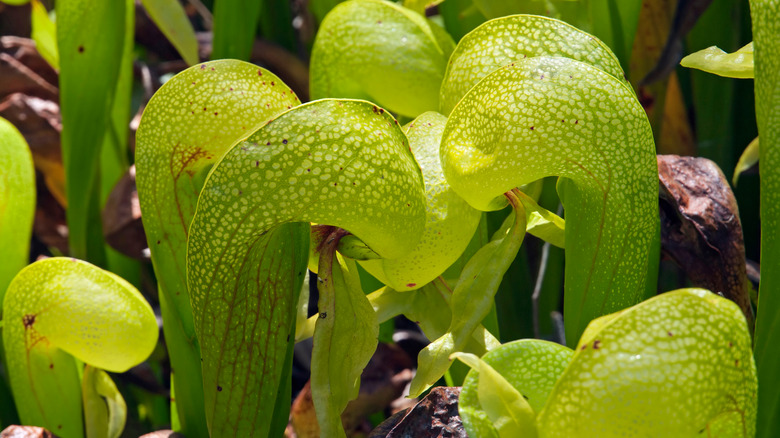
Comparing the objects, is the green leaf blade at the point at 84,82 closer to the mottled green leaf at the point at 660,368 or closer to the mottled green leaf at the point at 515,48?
the mottled green leaf at the point at 515,48

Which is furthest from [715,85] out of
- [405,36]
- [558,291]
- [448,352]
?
[448,352]

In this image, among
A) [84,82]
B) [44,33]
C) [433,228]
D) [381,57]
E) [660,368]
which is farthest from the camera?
[44,33]

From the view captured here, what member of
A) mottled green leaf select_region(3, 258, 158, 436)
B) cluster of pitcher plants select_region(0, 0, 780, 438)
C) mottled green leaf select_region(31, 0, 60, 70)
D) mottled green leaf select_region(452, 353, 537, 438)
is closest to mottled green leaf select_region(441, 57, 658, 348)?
cluster of pitcher plants select_region(0, 0, 780, 438)

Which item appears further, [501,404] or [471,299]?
[471,299]

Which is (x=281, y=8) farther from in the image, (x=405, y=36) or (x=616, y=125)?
(x=616, y=125)

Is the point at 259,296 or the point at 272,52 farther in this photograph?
the point at 272,52

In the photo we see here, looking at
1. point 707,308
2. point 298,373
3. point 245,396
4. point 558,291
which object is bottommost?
point 298,373

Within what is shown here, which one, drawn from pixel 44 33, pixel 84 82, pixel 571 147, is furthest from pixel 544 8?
pixel 44 33

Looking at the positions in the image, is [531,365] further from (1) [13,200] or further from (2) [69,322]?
(1) [13,200]
